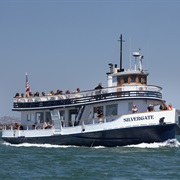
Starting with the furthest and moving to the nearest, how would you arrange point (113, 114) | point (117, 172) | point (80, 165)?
point (113, 114), point (80, 165), point (117, 172)

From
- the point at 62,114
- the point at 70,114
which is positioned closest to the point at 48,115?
the point at 62,114

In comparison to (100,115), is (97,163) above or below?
below

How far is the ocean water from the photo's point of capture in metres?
21.6

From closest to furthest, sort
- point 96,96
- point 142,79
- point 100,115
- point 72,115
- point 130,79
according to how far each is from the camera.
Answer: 1. point 100,115
2. point 96,96
3. point 130,79
4. point 142,79
5. point 72,115

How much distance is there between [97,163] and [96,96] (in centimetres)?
995

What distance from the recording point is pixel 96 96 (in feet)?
114

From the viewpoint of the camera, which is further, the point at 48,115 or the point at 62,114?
the point at 48,115

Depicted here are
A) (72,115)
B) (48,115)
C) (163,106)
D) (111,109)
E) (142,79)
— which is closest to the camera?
(163,106)

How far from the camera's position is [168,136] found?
3275 cm

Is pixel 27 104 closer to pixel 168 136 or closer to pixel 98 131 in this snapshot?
pixel 98 131

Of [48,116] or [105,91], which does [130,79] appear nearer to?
[105,91]

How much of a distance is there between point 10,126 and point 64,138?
763cm

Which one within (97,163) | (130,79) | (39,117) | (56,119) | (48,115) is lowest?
(97,163)

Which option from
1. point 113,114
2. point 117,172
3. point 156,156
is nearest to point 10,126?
point 113,114
